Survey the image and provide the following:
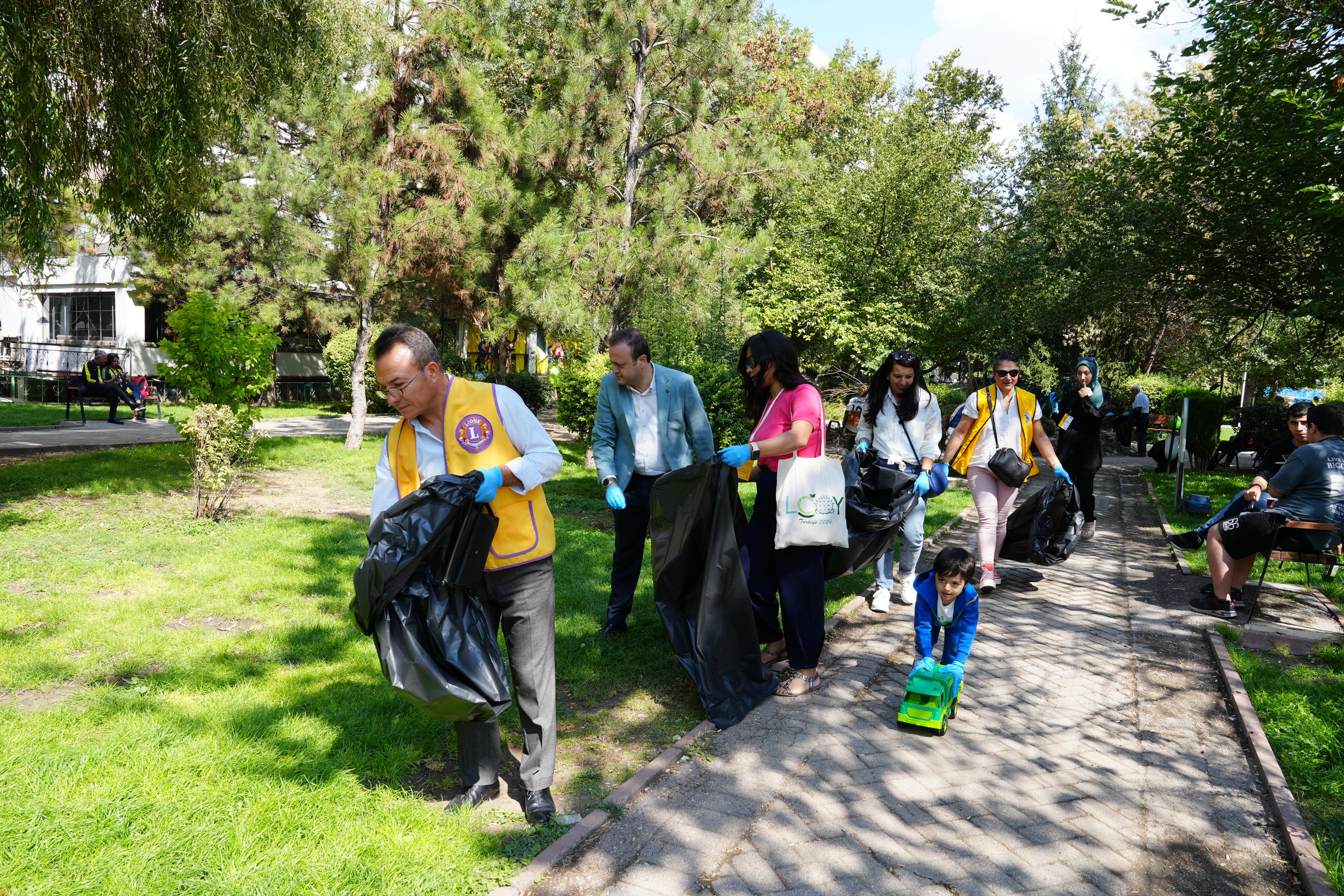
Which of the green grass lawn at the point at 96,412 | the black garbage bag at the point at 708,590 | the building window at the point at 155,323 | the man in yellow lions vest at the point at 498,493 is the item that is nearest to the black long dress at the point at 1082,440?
the black garbage bag at the point at 708,590

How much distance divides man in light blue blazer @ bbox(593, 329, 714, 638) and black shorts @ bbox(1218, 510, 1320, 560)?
402 cm

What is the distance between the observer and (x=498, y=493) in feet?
10.2

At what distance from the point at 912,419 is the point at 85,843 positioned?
5.17 m

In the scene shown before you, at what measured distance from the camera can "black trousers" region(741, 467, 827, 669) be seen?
4.34m

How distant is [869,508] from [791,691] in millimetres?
1584

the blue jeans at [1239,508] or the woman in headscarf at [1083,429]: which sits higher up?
the woman in headscarf at [1083,429]

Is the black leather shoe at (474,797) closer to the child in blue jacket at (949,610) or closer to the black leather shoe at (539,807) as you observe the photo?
the black leather shoe at (539,807)

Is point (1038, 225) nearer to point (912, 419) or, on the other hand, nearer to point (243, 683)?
point (912, 419)

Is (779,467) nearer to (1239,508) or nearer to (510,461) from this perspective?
(510,461)

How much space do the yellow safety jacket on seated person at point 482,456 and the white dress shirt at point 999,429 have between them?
4.21m

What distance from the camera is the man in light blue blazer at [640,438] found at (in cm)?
503

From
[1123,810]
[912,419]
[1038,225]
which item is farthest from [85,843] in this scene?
[1038,225]

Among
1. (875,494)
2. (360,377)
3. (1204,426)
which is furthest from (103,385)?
(1204,426)

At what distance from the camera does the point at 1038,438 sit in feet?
20.9
